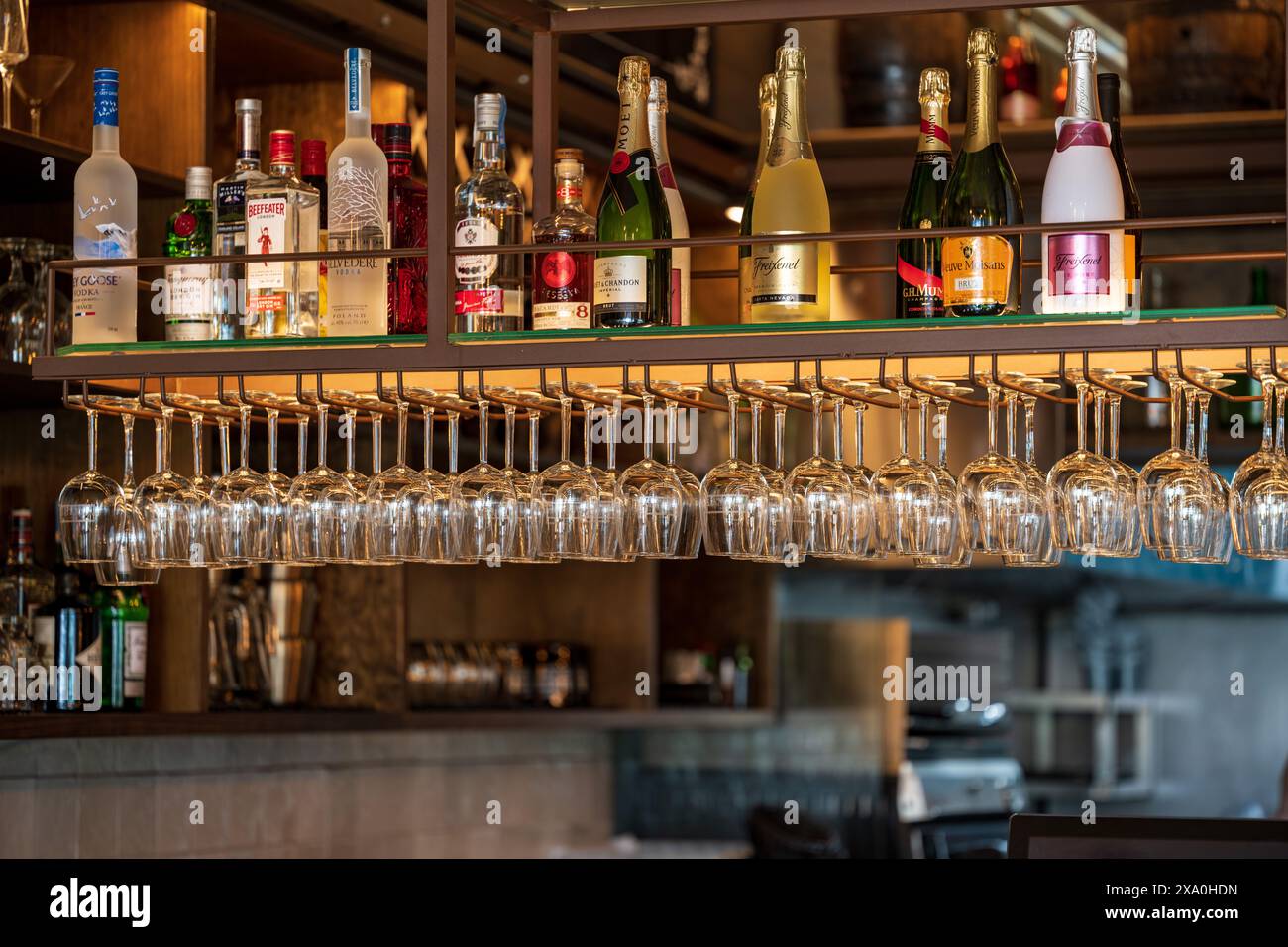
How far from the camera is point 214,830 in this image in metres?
3.25

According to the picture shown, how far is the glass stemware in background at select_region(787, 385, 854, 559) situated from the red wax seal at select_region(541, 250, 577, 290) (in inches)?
11.0

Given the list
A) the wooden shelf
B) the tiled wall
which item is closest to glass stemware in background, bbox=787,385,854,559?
the wooden shelf

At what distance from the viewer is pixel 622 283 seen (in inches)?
73.1

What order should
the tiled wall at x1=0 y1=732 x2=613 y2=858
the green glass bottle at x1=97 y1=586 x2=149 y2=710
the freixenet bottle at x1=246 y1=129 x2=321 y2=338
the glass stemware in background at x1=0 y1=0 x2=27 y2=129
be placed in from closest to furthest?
the freixenet bottle at x1=246 y1=129 x2=321 y2=338 → the glass stemware in background at x1=0 y1=0 x2=27 y2=129 → the green glass bottle at x1=97 y1=586 x2=149 y2=710 → the tiled wall at x1=0 y1=732 x2=613 y2=858

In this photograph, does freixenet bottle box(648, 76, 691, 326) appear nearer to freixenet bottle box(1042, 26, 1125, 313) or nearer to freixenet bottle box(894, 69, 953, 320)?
freixenet bottle box(894, 69, 953, 320)

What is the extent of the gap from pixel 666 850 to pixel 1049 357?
291 cm

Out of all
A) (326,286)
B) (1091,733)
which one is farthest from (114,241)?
(1091,733)

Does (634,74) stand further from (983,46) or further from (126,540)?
(126,540)

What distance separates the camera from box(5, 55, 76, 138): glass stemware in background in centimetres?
247

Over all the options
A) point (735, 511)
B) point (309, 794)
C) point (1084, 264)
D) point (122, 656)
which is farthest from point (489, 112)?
point (309, 794)

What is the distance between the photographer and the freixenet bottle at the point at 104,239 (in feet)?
6.41

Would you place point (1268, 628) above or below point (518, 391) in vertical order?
below

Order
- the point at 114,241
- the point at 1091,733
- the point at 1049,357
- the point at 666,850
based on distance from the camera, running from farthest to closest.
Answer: the point at 1091,733, the point at 666,850, the point at 114,241, the point at 1049,357
